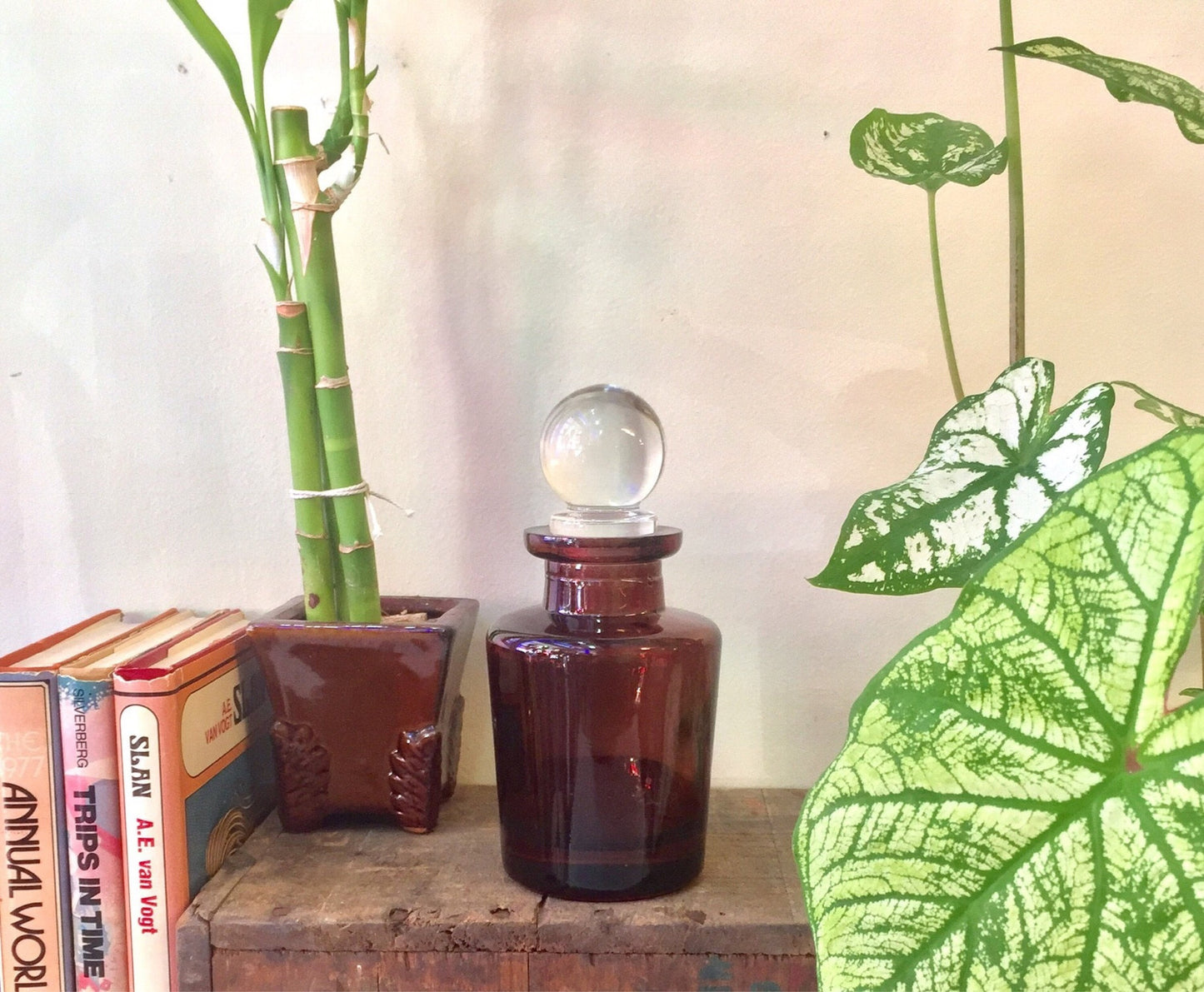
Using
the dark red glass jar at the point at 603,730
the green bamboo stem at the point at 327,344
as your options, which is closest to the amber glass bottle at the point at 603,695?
the dark red glass jar at the point at 603,730

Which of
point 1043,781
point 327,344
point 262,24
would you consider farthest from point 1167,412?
point 262,24

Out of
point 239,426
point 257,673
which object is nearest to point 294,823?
point 257,673

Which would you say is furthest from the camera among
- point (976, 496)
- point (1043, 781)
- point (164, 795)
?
point (164, 795)

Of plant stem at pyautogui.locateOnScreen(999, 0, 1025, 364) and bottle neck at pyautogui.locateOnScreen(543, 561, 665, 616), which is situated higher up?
plant stem at pyautogui.locateOnScreen(999, 0, 1025, 364)

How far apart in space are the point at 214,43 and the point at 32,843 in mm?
611

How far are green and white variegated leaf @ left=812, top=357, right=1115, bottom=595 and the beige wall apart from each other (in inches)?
11.7

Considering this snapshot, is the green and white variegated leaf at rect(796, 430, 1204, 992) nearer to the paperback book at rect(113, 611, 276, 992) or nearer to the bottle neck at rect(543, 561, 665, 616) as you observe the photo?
the bottle neck at rect(543, 561, 665, 616)

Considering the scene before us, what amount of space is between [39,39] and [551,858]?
34.5 inches

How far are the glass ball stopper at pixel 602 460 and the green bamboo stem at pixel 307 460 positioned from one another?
20 cm

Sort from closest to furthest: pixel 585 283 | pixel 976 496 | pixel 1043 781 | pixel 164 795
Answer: pixel 1043 781 < pixel 976 496 < pixel 164 795 < pixel 585 283

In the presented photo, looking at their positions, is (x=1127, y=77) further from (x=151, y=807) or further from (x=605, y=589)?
(x=151, y=807)

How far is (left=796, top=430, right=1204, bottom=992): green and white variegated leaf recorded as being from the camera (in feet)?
1.02

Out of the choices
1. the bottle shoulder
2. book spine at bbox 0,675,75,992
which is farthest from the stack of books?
the bottle shoulder

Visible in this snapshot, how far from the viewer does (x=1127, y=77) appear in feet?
1.77
